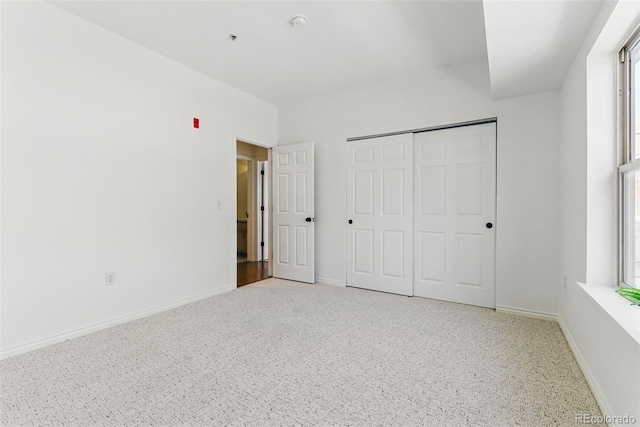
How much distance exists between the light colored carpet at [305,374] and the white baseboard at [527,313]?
0.13 m

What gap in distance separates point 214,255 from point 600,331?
351 centimetres

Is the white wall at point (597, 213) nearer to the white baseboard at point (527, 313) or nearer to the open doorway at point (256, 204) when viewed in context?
the white baseboard at point (527, 313)

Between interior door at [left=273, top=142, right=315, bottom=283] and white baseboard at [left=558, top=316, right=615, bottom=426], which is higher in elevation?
interior door at [left=273, top=142, right=315, bottom=283]

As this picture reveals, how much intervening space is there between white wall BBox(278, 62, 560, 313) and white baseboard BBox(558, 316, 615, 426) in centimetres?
62

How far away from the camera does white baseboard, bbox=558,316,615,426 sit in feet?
4.95

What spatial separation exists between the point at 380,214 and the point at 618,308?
2.49 m

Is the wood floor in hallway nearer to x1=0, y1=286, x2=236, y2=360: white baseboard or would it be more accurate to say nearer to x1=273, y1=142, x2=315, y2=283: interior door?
x1=273, y1=142, x2=315, y2=283: interior door

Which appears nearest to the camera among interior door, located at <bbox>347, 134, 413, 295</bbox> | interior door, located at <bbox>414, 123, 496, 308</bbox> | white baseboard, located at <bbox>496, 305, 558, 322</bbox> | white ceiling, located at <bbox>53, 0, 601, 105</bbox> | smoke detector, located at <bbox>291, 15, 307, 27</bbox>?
white ceiling, located at <bbox>53, 0, 601, 105</bbox>

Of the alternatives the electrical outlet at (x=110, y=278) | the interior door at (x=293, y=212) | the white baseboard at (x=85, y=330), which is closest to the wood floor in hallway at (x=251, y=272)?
the interior door at (x=293, y=212)

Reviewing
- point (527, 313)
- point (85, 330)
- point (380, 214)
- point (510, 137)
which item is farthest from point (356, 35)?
point (85, 330)

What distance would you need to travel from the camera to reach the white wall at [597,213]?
144cm

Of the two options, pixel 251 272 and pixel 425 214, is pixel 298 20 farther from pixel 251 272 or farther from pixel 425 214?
pixel 251 272

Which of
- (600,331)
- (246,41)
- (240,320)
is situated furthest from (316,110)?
(600,331)

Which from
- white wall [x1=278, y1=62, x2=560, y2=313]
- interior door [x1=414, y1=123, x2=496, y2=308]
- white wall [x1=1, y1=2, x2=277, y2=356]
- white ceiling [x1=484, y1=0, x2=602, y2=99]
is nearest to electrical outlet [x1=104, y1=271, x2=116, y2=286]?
white wall [x1=1, y1=2, x2=277, y2=356]
